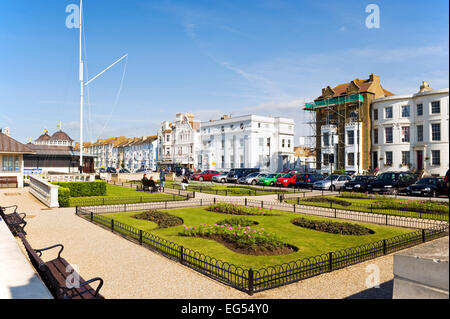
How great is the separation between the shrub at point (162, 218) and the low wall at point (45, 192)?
18.7ft

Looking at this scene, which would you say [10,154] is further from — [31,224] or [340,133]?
[340,133]

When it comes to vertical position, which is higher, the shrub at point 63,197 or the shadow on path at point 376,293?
the shrub at point 63,197

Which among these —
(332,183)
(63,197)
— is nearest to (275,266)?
(63,197)

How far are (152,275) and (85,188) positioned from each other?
18.5 meters

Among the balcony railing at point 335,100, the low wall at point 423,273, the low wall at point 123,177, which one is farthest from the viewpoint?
the balcony railing at point 335,100

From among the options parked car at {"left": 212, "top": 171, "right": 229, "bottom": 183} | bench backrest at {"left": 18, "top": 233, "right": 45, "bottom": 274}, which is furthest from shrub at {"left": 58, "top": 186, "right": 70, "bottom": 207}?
parked car at {"left": 212, "top": 171, "right": 229, "bottom": 183}

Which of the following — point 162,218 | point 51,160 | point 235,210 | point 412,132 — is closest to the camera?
point 162,218

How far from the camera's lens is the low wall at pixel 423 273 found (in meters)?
3.43

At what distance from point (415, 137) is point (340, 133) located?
11013 millimetres

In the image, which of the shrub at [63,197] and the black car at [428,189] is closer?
the shrub at [63,197]

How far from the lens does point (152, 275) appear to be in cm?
787

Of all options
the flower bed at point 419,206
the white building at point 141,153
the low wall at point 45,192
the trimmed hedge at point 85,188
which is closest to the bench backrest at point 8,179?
the low wall at point 45,192

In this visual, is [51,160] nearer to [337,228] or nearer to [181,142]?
[337,228]

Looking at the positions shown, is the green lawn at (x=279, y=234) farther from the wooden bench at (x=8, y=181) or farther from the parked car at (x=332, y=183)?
the wooden bench at (x=8, y=181)
